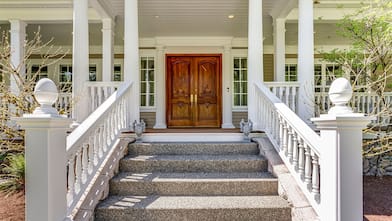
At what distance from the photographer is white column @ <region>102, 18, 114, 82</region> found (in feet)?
23.6

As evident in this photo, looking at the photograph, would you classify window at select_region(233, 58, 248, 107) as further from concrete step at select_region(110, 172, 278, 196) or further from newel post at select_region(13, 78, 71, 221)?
newel post at select_region(13, 78, 71, 221)

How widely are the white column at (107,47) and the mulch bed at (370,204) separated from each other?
3979mm

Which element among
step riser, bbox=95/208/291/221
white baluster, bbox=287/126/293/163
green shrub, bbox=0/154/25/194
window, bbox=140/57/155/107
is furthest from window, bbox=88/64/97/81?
white baluster, bbox=287/126/293/163

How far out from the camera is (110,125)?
165 inches

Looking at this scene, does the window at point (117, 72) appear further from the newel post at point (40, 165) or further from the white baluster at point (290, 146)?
the newel post at point (40, 165)

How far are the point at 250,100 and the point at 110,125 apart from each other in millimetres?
2461

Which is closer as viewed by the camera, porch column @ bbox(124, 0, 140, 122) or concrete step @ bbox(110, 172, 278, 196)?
concrete step @ bbox(110, 172, 278, 196)

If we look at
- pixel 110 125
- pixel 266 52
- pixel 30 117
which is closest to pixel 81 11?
pixel 110 125

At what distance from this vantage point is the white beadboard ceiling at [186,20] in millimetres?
6451

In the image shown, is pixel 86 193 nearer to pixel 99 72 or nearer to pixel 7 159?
pixel 7 159

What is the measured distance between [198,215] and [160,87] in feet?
19.9

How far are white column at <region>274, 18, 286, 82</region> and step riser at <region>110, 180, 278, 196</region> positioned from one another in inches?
167

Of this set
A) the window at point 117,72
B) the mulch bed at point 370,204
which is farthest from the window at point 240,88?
the mulch bed at point 370,204

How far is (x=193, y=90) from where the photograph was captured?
29.6 feet
